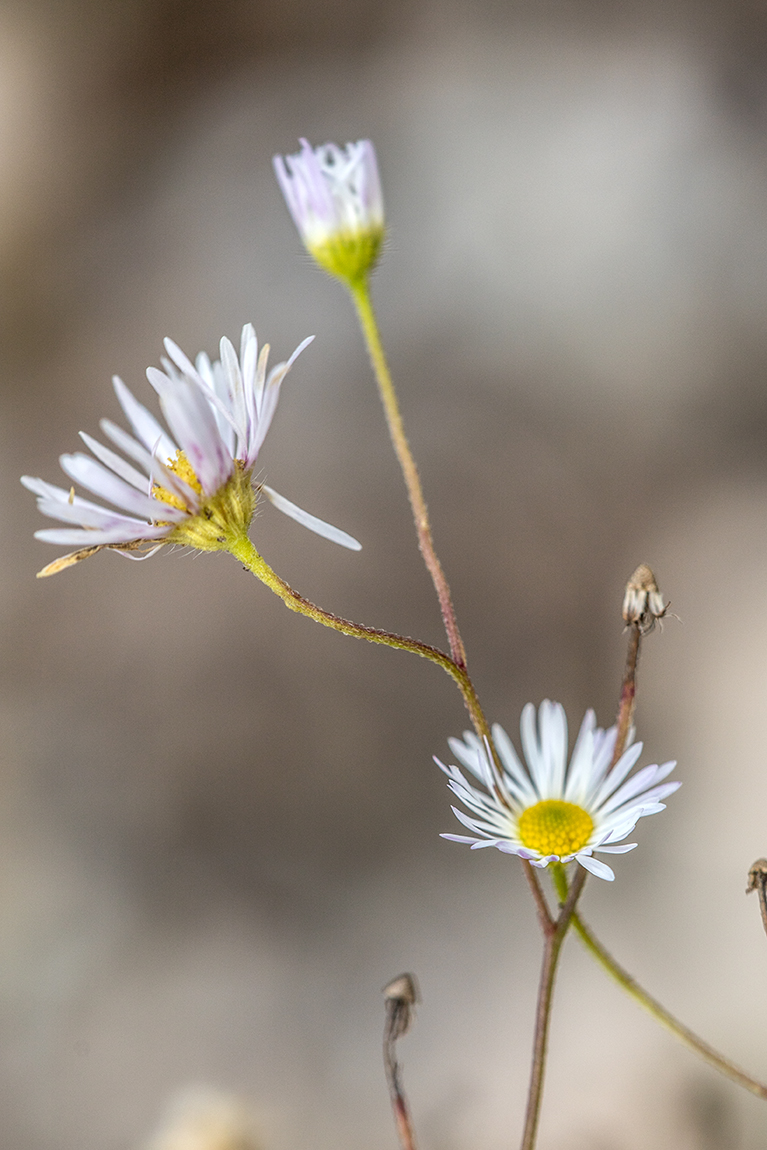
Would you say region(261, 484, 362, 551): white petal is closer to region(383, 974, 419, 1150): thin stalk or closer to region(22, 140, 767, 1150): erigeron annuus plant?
region(22, 140, 767, 1150): erigeron annuus plant

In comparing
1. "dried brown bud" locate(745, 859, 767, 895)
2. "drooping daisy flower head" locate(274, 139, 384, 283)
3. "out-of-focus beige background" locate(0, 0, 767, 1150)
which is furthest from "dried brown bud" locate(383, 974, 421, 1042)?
"out-of-focus beige background" locate(0, 0, 767, 1150)

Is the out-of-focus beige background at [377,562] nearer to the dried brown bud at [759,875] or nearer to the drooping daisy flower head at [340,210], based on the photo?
the dried brown bud at [759,875]

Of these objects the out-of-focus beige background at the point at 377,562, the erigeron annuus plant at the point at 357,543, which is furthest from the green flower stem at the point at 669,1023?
the out-of-focus beige background at the point at 377,562

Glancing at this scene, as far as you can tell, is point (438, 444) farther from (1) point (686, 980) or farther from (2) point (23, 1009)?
(2) point (23, 1009)

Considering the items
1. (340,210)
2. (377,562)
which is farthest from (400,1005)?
(377,562)

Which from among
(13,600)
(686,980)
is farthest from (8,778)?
(686,980)

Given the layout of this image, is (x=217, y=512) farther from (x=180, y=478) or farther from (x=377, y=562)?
(x=377, y=562)

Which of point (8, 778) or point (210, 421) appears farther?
point (8, 778)
